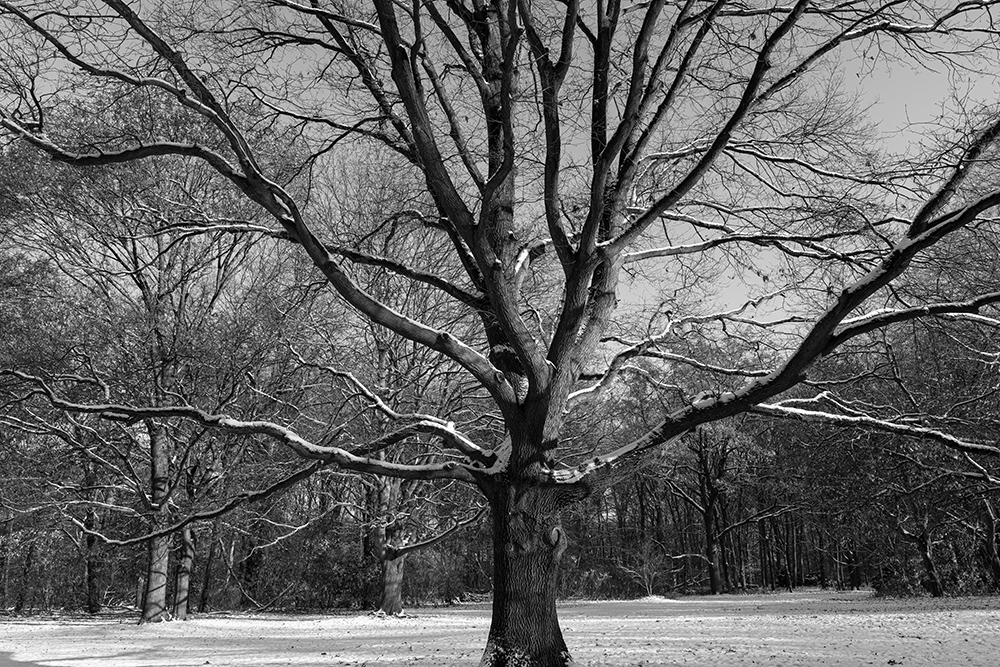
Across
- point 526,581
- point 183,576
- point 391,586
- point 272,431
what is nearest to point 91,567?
point 183,576

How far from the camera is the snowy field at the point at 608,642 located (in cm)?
842

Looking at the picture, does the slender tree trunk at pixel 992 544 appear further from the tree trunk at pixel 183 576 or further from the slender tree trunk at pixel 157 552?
the tree trunk at pixel 183 576

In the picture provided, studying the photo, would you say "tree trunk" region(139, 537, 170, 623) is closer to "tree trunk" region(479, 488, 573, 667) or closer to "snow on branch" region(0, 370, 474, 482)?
"snow on branch" region(0, 370, 474, 482)

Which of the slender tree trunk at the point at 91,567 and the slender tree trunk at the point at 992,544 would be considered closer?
the slender tree trunk at the point at 992,544

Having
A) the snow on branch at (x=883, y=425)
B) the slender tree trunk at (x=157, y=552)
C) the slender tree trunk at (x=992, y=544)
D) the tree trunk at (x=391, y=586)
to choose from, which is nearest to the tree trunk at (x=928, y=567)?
the slender tree trunk at (x=992, y=544)

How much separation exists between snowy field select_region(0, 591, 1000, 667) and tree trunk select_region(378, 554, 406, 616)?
2.29 meters

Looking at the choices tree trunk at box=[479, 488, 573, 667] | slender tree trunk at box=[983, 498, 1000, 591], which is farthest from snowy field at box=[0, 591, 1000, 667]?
slender tree trunk at box=[983, 498, 1000, 591]

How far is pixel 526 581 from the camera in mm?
6328

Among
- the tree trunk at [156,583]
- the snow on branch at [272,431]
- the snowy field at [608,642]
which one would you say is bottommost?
the snowy field at [608,642]

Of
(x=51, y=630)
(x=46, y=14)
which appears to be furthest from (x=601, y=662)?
(x=51, y=630)

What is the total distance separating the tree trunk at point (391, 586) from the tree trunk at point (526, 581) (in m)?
12.7

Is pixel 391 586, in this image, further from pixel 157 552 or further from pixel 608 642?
pixel 608 642

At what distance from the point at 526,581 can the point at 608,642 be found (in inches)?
190

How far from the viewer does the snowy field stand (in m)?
8.42
